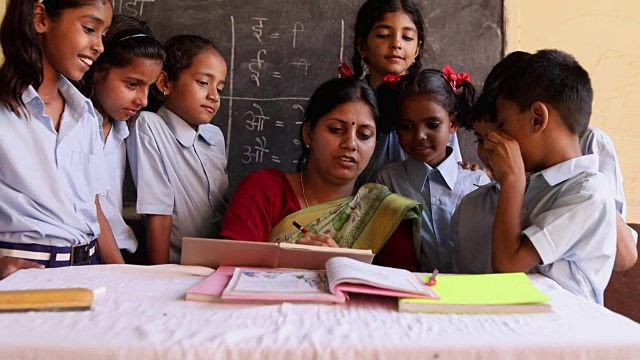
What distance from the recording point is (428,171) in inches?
72.4

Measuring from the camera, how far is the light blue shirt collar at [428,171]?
1.83 metres

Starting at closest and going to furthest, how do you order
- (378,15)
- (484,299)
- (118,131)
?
(484,299) → (118,131) → (378,15)

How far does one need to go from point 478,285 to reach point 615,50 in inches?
80.2

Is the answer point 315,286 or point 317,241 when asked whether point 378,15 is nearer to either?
point 317,241

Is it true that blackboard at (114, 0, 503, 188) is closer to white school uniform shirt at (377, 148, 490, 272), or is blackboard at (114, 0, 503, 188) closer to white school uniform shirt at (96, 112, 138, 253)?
white school uniform shirt at (96, 112, 138, 253)

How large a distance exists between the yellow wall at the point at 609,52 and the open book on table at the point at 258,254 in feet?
5.97

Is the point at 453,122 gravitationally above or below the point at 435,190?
above

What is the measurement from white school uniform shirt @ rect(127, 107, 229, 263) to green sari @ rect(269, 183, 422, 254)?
45 centimetres

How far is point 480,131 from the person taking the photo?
5.61ft

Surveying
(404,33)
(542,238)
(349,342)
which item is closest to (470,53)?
(404,33)

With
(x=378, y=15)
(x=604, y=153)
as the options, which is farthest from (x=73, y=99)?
(x=604, y=153)

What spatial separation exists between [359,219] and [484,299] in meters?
0.77

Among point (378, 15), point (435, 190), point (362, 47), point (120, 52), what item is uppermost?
point (378, 15)

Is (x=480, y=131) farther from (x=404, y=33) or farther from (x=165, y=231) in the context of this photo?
(x=165, y=231)
